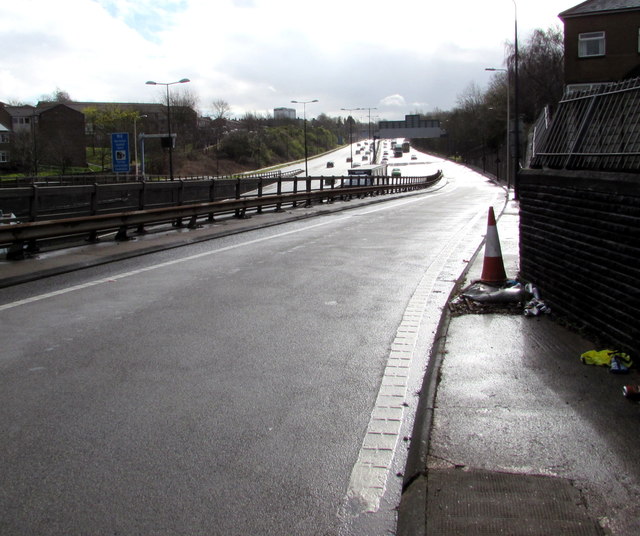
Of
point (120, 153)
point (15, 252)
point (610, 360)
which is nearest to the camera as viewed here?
point (610, 360)

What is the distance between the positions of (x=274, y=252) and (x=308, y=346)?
22.8 ft

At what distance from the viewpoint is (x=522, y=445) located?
13.2ft

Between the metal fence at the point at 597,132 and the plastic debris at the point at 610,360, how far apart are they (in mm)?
1575

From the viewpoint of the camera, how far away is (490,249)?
868 cm

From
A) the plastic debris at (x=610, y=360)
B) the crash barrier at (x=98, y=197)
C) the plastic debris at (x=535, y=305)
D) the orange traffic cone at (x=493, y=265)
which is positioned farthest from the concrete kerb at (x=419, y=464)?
the crash barrier at (x=98, y=197)

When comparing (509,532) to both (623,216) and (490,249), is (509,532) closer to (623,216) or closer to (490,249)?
(623,216)

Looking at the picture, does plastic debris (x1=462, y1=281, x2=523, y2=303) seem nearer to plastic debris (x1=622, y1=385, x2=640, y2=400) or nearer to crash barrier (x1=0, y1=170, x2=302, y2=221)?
plastic debris (x1=622, y1=385, x2=640, y2=400)

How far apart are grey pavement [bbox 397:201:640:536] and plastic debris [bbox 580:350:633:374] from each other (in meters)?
0.07

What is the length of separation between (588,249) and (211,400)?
12.1 ft

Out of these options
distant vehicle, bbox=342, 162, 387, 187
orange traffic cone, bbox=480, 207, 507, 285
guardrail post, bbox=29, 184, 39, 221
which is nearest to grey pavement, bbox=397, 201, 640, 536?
orange traffic cone, bbox=480, 207, 507, 285

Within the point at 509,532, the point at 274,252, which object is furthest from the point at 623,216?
the point at 274,252

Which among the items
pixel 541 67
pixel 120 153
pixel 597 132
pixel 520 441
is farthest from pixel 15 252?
pixel 541 67

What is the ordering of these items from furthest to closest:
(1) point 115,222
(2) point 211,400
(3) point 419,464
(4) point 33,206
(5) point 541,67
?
(5) point 541,67 → (1) point 115,222 → (4) point 33,206 → (2) point 211,400 → (3) point 419,464

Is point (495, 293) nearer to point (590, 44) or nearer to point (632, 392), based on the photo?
point (632, 392)
